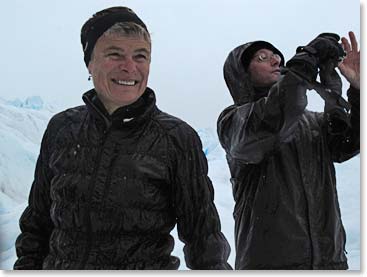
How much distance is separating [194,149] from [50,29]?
504mm

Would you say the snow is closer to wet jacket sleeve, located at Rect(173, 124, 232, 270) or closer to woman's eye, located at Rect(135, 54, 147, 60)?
wet jacket sleeve, located at Rect(173, 124, 232, 270)

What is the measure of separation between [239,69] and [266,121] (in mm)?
196

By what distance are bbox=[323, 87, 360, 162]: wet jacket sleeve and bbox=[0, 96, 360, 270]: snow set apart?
26 millimetres

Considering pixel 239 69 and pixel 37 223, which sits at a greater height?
pixel 239 69

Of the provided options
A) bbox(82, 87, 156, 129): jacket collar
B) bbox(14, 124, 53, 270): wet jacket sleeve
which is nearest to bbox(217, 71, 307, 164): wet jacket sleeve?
bbox(82, 87, 156, 129): jacket collar

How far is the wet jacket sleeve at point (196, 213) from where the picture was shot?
4.13 feet

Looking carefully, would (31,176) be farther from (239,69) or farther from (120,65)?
(239,69)

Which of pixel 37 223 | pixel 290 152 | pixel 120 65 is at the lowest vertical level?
pixel 37 223

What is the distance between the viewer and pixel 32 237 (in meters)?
1.33

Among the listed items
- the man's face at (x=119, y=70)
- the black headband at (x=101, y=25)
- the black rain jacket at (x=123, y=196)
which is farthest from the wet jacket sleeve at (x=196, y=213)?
the black headband at (x=101, y=25)

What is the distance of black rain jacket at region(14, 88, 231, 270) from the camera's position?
1230 millimetres

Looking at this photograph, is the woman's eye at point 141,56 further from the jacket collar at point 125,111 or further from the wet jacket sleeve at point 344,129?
the wet jacket sleeve at point 344,129

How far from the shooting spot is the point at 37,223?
1325mm

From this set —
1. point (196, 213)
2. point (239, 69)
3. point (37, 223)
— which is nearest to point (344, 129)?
point (239, 69)
